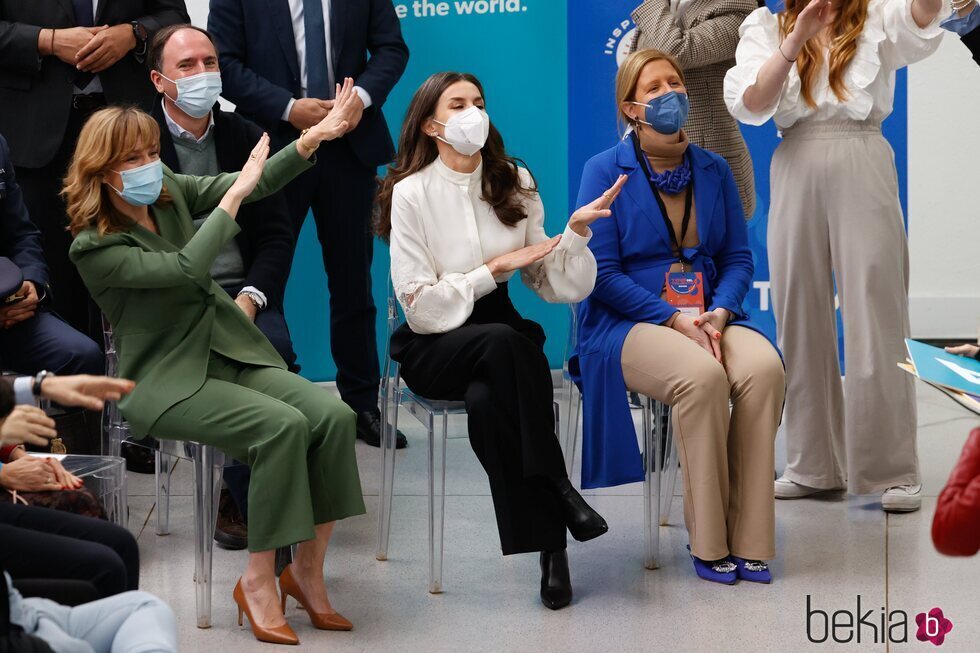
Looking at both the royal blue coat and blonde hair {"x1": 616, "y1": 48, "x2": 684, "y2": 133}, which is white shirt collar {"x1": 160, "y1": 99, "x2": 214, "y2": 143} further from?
blonde hair {"x1": 616, "y1": 48, "x2": 684, "y2": 133}

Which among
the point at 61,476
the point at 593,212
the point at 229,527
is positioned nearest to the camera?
the point at 61,476

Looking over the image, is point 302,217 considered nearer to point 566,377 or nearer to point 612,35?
point 566,377

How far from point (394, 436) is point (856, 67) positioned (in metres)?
1.82

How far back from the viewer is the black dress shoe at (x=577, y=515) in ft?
11.3

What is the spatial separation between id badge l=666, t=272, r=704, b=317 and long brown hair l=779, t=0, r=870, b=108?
2.26 feet

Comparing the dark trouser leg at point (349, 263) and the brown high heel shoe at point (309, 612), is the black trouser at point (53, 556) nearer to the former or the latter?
the brown high heel shoe at point (309, 612)

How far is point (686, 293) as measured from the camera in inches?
152

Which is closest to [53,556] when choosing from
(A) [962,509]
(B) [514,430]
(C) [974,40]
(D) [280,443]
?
(D) [280,443]

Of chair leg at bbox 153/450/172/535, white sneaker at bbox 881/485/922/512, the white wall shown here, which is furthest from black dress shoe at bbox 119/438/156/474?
the white wall

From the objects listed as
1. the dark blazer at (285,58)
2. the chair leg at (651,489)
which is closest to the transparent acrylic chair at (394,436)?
the chair leg at (651,489)

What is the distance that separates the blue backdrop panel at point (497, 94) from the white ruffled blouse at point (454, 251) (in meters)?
1.85

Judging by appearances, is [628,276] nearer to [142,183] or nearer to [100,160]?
[142,183]

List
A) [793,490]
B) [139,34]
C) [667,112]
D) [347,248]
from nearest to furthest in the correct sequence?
[667,112], [793,490], [139,34], [347,248]

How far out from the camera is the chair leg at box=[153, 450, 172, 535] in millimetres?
3911
